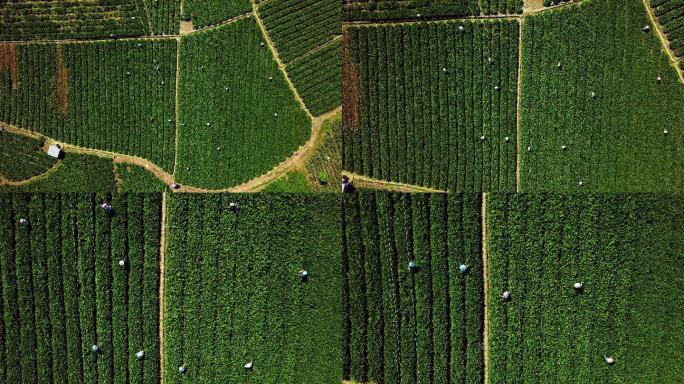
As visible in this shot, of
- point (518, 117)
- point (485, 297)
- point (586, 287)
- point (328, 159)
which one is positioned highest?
point (518, 117)

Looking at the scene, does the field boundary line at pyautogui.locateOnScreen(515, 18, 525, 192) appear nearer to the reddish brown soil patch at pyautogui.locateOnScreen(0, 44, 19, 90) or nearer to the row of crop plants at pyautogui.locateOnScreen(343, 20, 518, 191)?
the row of crop plants at pyautogui.locateOnScreen(343, 20, 518, 191)

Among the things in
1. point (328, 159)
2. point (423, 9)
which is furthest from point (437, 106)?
point (328, 159)

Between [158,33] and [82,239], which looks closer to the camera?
[82,239]

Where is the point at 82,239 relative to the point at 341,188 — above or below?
below

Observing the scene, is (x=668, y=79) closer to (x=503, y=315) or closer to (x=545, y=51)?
(x=545, y=51)

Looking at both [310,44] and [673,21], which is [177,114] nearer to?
[310,44]

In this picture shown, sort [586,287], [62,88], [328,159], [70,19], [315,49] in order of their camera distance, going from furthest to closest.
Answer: [70,19]
[62,88]
[315,49]
[328,159]
[586,287]

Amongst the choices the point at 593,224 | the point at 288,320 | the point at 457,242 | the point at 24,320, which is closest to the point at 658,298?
the point at 593,224
